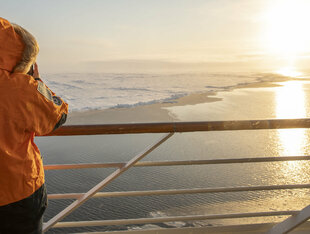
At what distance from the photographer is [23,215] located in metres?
0.90

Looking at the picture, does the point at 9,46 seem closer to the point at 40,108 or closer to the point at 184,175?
the point at 40,108

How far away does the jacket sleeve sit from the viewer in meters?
0.80

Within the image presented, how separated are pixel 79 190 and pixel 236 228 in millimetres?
2440

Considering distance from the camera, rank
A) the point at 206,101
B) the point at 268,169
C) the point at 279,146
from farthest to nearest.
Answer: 1. the point at 206,101
2. the point at 279,146
3. the point at 268,169

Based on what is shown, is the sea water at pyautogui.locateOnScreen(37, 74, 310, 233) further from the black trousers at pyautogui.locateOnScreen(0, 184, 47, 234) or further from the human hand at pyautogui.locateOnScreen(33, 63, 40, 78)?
the human hand at pyautogui.locateOnScreen(33, 63, 40, 78)

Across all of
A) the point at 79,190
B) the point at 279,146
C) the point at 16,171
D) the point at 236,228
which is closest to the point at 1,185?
the point at 16,171

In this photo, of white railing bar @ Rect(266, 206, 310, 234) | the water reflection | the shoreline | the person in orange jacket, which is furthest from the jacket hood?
the shoreline

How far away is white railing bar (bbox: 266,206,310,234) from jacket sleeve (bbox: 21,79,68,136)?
1.36 meters

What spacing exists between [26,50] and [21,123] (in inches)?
8.2

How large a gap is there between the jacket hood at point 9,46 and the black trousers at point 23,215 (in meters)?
0.41

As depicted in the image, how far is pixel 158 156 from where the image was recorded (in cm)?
453

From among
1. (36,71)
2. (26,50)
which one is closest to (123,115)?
(36,71)

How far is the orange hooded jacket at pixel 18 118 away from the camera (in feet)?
2.52

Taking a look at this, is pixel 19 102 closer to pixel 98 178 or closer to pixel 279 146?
pixel 98 178
